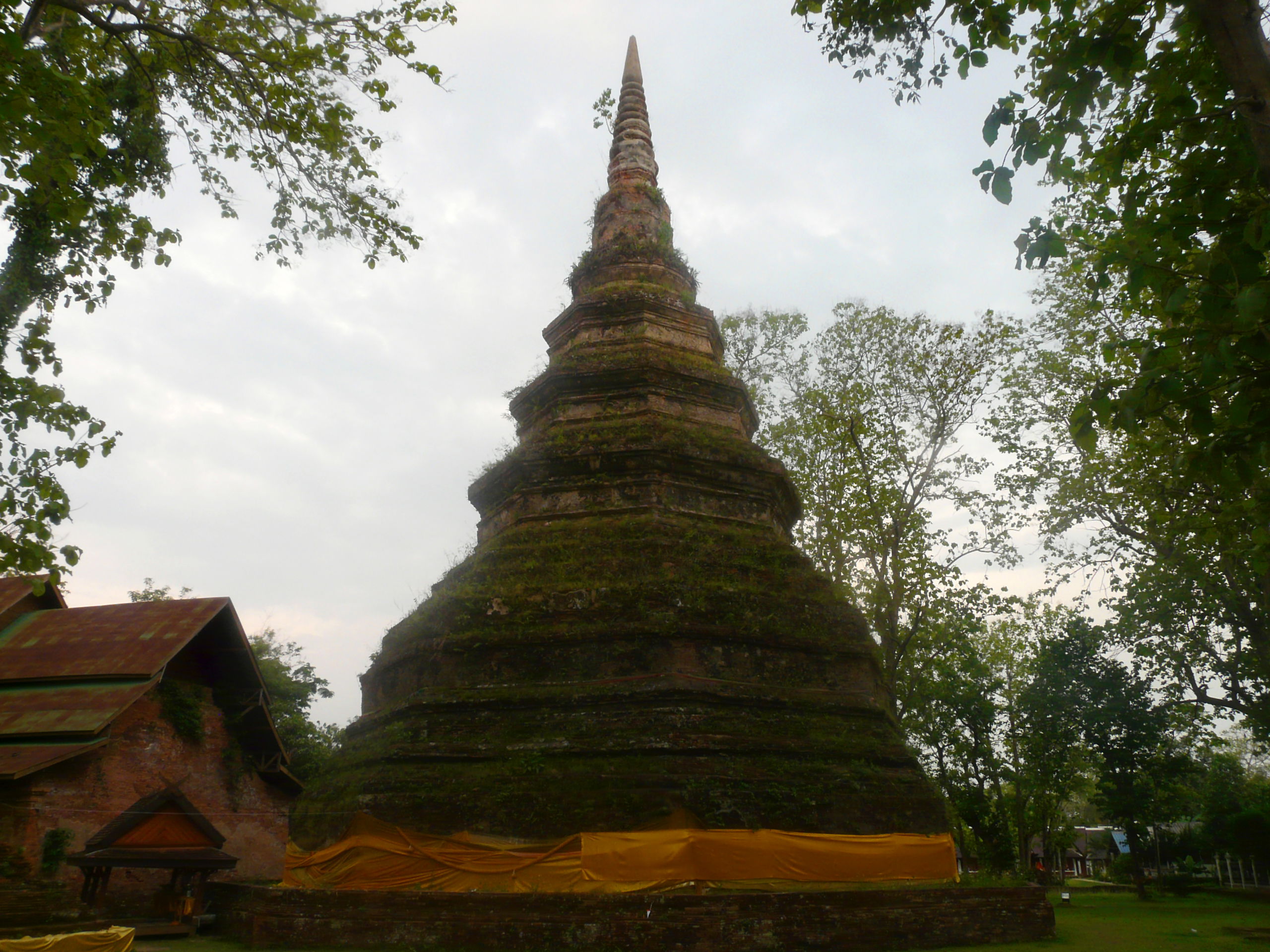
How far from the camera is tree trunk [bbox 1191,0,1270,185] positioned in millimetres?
4188

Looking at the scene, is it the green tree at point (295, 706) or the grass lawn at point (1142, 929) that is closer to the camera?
the grass lawn at point (1142, 929)

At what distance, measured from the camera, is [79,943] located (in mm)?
7180

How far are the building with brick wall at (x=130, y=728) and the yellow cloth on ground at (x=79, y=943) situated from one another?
7.28m

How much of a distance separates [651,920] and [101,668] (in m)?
13.2

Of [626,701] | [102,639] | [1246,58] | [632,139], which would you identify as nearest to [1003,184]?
[1246,58]

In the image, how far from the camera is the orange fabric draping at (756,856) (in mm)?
6980

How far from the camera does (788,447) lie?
19.2m

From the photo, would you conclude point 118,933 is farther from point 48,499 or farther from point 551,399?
point 551,399

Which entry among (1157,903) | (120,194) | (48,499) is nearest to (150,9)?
(120,194)

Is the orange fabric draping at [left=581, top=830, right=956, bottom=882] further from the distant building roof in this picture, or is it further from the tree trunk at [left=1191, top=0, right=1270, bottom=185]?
the distant building roof

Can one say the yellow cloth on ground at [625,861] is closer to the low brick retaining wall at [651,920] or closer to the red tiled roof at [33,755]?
the low brick retaining wall at [651,920]

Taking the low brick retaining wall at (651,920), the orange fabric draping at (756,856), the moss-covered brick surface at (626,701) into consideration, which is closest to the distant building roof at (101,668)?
the moss-covered brick surface at (626,701)

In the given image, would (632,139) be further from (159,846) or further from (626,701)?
(159,846)

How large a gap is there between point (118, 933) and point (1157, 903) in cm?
2023
